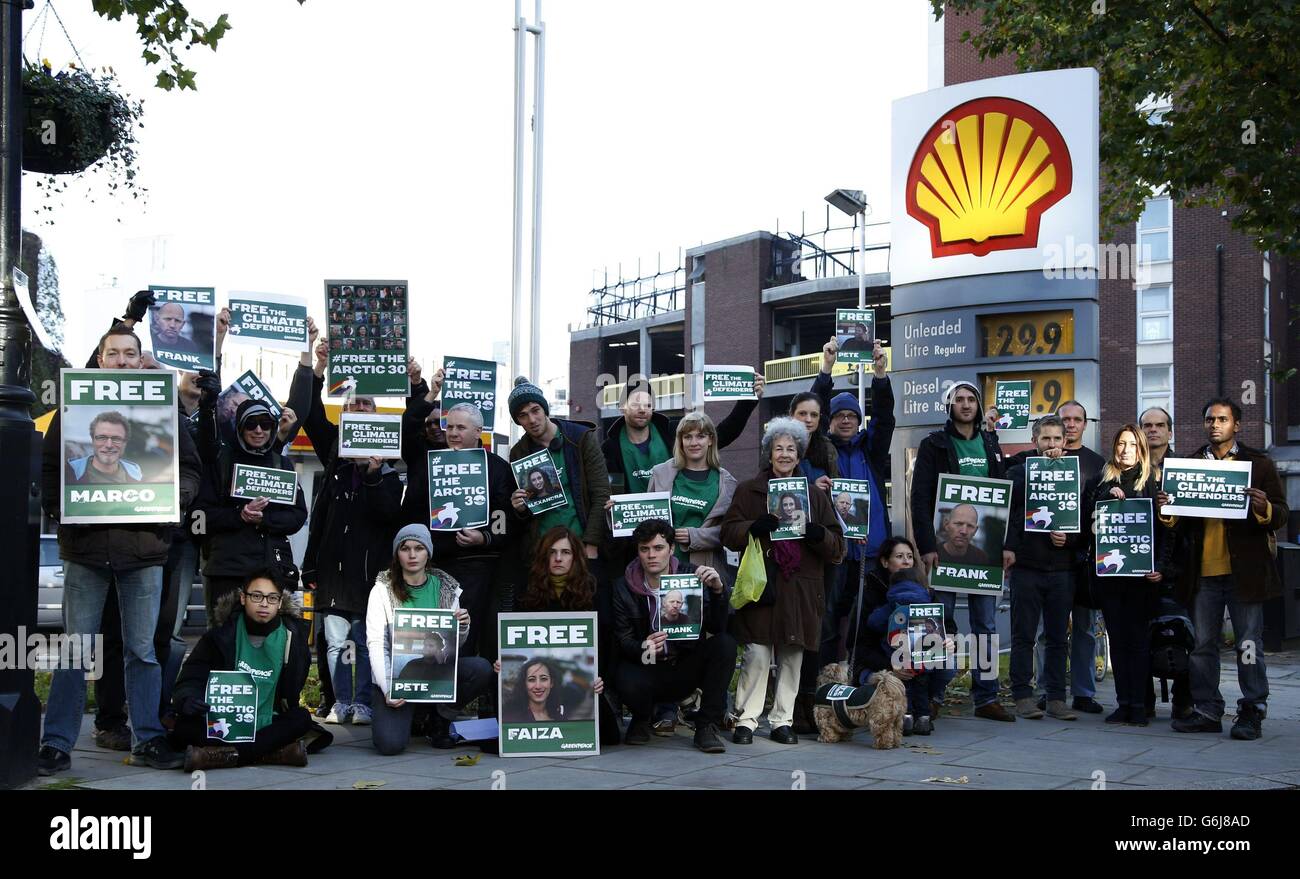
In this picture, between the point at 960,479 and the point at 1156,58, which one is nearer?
the point at 960,479

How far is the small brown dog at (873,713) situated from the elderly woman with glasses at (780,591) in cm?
23

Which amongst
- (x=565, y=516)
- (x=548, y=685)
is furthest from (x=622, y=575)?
(x=548, y=685)

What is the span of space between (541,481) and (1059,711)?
416cm

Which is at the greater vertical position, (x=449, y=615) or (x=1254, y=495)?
(x=1254, y=495)

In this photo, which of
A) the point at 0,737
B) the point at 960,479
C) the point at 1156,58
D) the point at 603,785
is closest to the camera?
the point at 0,737

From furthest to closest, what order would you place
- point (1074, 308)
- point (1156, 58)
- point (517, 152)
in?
point (517, 152) < point (1156, 58) < point (1074, 308)

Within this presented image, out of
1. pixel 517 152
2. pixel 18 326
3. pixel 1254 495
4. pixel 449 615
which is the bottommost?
pixel 449 615

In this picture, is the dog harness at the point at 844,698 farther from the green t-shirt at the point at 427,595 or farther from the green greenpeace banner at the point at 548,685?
the green t-shirt at the point at 427,595

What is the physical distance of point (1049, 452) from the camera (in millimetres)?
9188

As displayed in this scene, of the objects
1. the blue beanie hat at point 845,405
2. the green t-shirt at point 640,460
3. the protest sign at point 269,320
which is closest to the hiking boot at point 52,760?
the protest sign at point 269,320

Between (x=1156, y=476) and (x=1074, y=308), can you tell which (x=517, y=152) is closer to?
(x=1074, y=308)

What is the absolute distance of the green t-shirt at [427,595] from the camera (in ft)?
25.6
